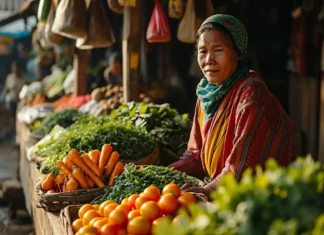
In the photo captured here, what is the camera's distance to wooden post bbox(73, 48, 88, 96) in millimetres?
8328

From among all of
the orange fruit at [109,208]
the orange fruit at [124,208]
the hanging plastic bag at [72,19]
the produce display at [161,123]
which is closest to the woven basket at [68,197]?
the orange fruit at [109,208]

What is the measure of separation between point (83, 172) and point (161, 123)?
66.4 inches

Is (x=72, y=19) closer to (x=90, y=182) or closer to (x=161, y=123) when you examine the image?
(x=161, y=123)

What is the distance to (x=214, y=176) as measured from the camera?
333 centimetres

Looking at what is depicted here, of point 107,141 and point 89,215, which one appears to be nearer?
point 89,215

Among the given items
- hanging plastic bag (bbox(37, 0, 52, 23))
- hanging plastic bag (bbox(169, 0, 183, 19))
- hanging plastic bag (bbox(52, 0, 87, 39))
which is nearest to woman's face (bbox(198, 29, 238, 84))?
hanging plastic bag (bbox(169, 0, 183, 19))

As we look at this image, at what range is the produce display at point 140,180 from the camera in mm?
3176

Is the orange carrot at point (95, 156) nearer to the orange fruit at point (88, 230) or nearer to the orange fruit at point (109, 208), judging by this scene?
the orange fruit at point (109, 208)

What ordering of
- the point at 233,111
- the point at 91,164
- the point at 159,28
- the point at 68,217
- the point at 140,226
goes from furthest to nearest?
1. the point at 159,28
2. the point at 91,164
3. the point at 233,111
4. the point at 68,217
5. the point at 140,226

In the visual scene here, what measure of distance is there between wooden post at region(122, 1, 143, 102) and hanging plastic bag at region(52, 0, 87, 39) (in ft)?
1.78

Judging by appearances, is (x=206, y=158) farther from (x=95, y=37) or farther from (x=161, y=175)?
(x=95, y=37)

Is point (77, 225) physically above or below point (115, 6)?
below

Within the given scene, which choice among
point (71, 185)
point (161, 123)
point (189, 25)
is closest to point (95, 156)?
point (71, 185)

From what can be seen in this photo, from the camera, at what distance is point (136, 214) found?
254cm
